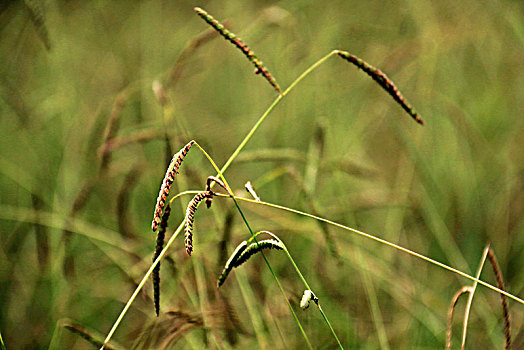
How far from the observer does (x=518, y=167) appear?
1.60 meters

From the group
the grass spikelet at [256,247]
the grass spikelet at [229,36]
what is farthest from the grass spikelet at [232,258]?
the grass spikelet at [229,36]

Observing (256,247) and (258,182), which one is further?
(258,182)

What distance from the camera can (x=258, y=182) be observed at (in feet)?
3.86

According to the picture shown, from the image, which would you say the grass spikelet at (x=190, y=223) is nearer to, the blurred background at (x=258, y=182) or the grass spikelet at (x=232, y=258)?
the grass spikelet at (x=232, y=258)

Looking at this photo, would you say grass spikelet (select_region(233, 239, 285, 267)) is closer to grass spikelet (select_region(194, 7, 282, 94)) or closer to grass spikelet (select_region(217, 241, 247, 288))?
grass spikelet (select_region(217, 241, 247, 288))

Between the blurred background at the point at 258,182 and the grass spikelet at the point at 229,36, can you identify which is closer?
the grass spikelet at the point at 229,36

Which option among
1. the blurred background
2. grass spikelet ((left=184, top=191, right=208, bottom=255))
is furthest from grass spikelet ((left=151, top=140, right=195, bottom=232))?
the blurred background

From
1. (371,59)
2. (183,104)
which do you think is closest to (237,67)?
(183,104)

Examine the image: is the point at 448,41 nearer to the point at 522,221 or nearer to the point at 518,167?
the point at 518,167

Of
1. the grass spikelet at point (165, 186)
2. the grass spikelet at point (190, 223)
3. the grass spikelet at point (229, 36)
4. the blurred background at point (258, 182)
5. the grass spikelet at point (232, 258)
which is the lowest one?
the blurred background at point (258, 182)

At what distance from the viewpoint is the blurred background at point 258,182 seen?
3.32 feet

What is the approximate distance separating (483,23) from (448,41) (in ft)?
1.22

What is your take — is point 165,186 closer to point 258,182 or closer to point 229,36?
point 229,36

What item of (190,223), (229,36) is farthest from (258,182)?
(190,223)
